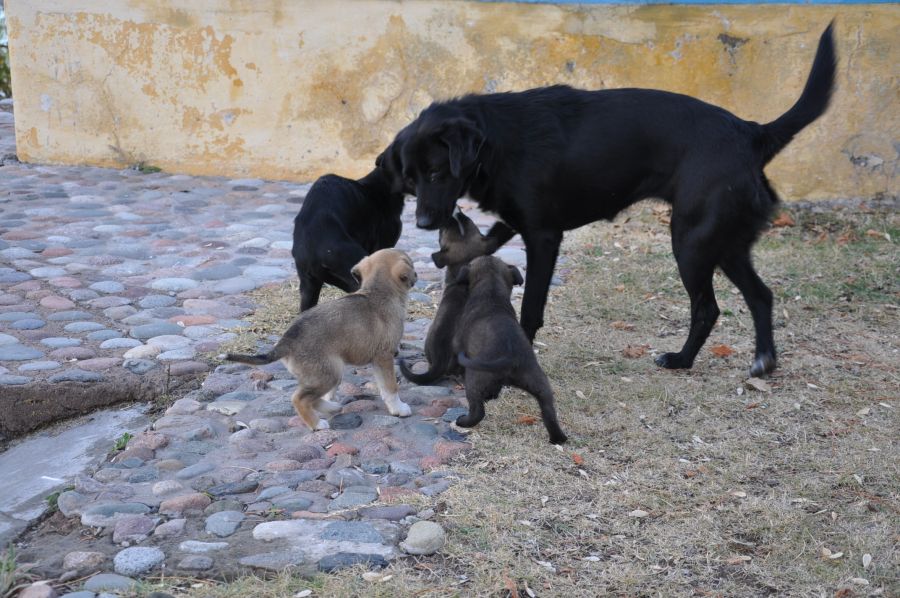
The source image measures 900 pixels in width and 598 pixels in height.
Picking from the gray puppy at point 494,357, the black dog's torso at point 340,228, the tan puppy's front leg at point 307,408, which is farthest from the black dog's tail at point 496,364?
the black dog's torso at point 340,228

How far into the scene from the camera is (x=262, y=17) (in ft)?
29.2

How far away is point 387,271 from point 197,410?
1086 millimetres

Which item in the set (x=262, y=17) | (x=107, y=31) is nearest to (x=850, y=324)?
(x=262, y=17)

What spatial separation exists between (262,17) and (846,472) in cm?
685

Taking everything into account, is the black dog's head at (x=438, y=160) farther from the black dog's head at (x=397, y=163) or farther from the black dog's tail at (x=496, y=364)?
the black dog's tail at (x=496, y=364)

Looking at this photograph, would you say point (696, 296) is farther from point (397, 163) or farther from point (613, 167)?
point (397, 163)

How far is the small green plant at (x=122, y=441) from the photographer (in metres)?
4.05

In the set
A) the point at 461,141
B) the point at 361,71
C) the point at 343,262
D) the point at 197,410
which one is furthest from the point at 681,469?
the point at 361,71

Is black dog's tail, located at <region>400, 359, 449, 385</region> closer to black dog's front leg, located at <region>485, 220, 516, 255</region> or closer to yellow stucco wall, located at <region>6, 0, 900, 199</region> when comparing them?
black dog's front leg, located at <region>485, 220, 516, 255</region>

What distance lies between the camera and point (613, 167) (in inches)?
192

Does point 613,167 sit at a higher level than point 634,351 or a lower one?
higher

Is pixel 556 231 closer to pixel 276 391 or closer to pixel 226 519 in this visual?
pixel 276 391

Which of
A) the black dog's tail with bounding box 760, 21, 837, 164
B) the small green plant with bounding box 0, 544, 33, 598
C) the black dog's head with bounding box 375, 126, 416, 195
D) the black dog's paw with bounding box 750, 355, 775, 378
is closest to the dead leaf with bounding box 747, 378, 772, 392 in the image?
the black dog's paw with bounding box 750, 355, 775, 378

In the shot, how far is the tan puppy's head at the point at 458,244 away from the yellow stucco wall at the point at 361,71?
12.0 ft
